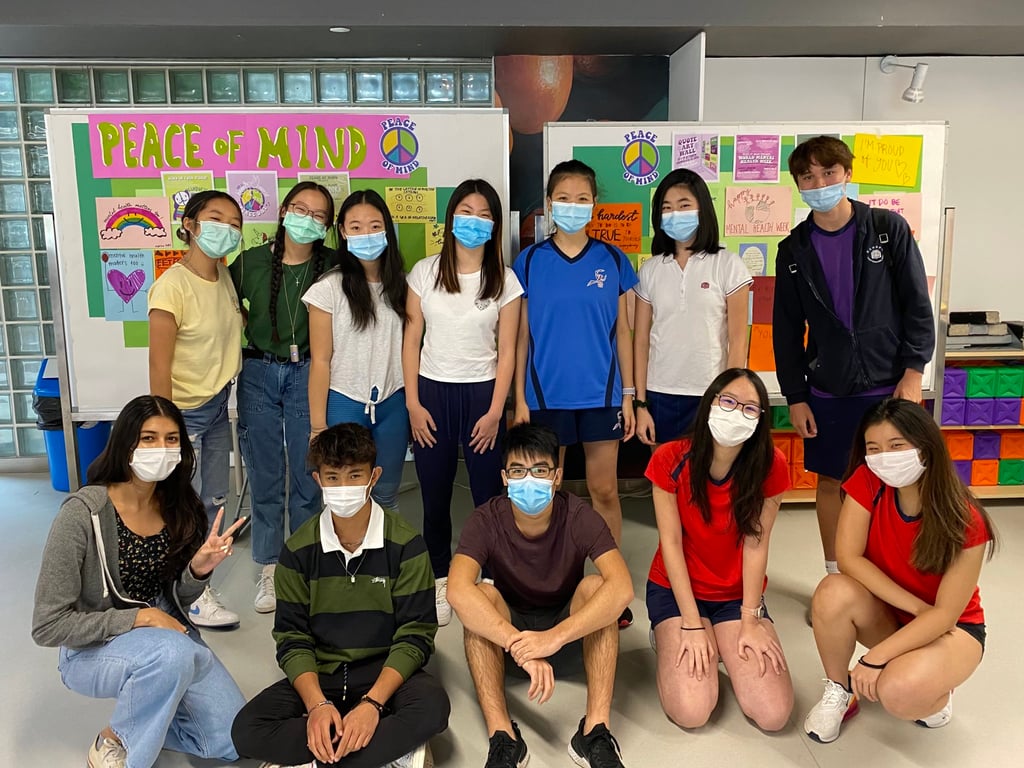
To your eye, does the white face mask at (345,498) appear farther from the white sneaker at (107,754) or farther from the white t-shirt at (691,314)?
the white t-shirt at (691,314)

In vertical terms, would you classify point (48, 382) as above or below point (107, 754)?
above

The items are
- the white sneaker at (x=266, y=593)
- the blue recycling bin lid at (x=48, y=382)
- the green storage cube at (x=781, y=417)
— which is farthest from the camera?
the blue recycling bin lid at (x=48, y=382)

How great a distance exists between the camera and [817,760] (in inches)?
86.6

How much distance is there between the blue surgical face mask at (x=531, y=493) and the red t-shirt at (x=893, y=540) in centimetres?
82

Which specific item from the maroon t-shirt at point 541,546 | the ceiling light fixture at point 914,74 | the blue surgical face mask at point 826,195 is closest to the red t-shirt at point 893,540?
the maroon t-shirt at point 541,546

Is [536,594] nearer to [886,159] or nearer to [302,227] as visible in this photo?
[302,227]

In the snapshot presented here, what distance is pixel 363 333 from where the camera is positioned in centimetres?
292

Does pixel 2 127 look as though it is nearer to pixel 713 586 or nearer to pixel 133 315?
pixel 133 315

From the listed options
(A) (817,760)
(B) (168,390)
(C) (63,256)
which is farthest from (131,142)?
(A) (817,760)

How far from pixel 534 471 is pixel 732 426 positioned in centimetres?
56

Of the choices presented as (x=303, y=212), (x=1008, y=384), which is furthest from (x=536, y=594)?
(x=1008, y=384)

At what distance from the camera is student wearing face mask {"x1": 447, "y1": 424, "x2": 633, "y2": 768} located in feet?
7.10

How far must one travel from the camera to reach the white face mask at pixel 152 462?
2125 mm

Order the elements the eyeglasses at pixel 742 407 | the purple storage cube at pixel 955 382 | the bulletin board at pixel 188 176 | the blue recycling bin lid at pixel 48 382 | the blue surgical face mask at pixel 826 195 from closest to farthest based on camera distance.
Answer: the eyeglasses at pixel 742 407
the blue surgical face mask at pixel 826 195
the bulletin board at pixel 188 176
the purple storage cube at pixel 955 382
the blue recycling bin lid at pixel 48 382
